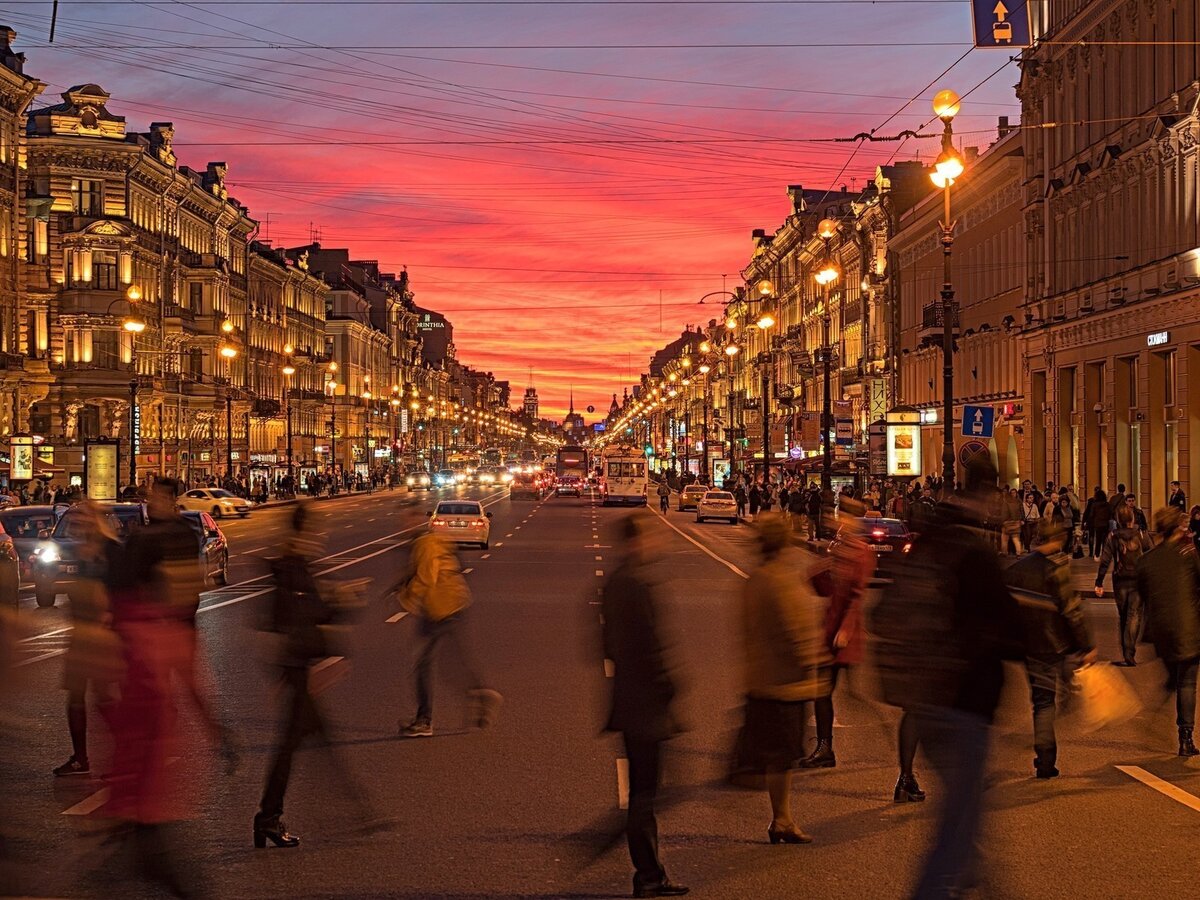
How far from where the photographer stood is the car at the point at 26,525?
27.6 metres

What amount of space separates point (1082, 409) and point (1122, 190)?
7070 millimetres

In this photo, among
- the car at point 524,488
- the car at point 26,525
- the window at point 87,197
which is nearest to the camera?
the car at point 26,525

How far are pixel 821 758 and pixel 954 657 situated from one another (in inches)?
169

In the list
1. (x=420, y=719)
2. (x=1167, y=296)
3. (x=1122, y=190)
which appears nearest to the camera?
(x=420, y=719)

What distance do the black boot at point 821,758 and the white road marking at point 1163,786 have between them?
2.09 meters

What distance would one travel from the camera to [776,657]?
28.4 feet

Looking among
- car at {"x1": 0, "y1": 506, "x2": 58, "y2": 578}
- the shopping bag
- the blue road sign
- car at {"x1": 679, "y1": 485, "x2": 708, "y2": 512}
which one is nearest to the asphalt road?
the shopping bag

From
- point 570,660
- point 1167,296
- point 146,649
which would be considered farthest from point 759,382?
point 146,649

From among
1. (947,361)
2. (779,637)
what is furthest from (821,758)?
(947,361)

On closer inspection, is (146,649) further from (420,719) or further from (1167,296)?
(1167,296)

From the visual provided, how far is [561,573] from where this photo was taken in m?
34.1

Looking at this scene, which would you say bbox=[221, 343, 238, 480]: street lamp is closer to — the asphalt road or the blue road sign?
the blue road sign

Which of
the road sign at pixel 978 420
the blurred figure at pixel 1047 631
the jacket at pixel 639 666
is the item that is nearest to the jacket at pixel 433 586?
the blurred figure at pixel 1047 631

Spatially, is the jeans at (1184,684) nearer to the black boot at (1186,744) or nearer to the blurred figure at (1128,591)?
the black boot at (1186,744)
